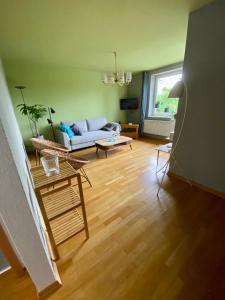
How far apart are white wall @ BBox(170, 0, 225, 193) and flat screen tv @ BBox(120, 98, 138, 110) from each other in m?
3.30

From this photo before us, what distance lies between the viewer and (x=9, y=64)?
128 inches

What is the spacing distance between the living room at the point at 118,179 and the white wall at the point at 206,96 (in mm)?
12

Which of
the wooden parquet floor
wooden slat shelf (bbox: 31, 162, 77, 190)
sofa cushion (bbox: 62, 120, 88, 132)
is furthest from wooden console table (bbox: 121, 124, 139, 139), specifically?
wooden slat shelf (bbox: 31, 162, 77, 190)

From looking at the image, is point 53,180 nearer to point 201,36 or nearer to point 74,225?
point 74,225

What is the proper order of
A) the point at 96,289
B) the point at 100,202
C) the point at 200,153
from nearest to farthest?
the point at 96,289 → the point at 100,202 → the point at 200,153

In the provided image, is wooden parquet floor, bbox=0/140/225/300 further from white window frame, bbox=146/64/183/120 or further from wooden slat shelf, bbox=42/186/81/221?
white window frame, bbox=146/64/183/120

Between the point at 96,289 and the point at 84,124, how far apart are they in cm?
394

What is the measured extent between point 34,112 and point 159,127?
149 inches

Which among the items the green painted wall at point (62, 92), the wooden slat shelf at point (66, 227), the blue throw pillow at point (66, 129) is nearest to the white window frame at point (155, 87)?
the green painted wall at point (62, 92)

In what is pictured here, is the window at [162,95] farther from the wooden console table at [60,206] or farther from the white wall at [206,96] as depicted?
the wooden console table at [60,206]

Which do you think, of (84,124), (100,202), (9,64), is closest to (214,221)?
(100,202)

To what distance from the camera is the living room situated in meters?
0.97

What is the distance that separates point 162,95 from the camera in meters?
4.63

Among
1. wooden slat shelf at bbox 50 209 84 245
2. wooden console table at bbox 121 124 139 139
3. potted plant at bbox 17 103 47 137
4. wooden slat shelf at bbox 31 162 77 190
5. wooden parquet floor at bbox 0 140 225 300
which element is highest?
potted plant at bbox 17 103 47 137
